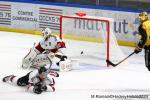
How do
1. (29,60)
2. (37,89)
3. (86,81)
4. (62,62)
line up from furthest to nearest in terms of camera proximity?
(29,60) → (62,62) → (86,81) → (37,89)

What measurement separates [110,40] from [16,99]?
11.1ft

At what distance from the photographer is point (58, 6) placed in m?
14.1

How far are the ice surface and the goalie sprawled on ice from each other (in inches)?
8.1

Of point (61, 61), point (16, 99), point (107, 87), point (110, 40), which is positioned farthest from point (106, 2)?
point (16, 99)

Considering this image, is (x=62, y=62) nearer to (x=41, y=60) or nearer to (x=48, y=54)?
(x=41, y=60)

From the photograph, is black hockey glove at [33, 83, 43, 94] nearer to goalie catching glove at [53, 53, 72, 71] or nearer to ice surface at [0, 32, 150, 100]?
ice surface at [0, 32, 150, 100]

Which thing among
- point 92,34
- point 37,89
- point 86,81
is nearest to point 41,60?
point 86,81

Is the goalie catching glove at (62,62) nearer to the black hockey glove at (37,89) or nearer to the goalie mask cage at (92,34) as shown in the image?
the goalie mask cage at (92,34)

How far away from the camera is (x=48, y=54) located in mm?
9320

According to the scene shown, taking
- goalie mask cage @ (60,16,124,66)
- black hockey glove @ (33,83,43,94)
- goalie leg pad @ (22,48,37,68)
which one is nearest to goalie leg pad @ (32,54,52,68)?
goalie leg pad @ (22,48,37,68)

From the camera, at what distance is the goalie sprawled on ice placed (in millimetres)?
9328

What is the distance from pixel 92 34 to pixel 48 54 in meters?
2.62

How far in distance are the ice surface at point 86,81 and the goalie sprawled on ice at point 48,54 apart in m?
0.21

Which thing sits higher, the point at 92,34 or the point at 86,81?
the point at 92,34
